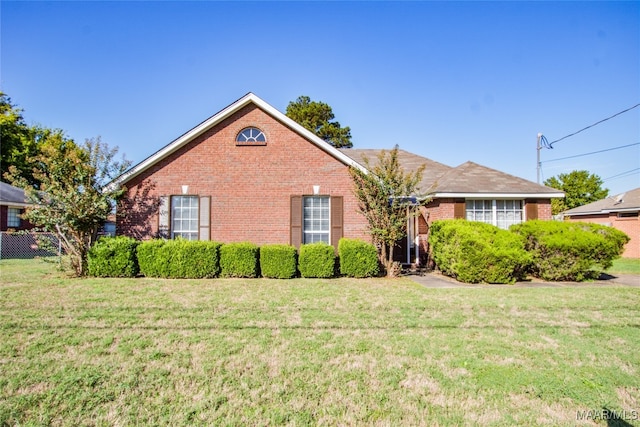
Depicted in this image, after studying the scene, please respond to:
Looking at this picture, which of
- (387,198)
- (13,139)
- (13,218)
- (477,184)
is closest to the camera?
(387,198)

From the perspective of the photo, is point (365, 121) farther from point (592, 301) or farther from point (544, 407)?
point (544, 407)

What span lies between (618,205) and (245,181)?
2073cm

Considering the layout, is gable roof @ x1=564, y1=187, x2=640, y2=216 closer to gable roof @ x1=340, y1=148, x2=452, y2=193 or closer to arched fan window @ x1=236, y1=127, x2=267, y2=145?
gable roof @ x1=340, y1=148, x2=452, y2=193

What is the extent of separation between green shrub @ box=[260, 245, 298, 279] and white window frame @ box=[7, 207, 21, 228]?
18218 mm

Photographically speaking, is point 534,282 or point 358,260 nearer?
point 534,282

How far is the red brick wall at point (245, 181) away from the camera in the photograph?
39.0 ft

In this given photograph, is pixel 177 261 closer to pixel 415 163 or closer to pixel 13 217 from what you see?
pixel 415 163

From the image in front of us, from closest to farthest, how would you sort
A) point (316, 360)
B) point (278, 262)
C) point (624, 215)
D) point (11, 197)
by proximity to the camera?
point (316, 360) < point (278, 262) < point (624, 215) < point (11, 197)

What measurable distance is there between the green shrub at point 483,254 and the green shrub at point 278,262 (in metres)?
4.69

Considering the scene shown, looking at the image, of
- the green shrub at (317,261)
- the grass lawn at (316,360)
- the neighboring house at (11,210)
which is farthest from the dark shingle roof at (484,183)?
the neighboring house at (11,210)

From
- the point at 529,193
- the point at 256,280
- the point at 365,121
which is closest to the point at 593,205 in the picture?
the point at 529,193

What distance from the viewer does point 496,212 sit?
13141 millimetres

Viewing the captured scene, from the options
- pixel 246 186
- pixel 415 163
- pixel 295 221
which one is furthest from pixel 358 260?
pixel 415 163

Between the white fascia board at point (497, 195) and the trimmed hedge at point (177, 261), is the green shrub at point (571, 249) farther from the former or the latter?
the trimmed hedge at point (177, 261)
